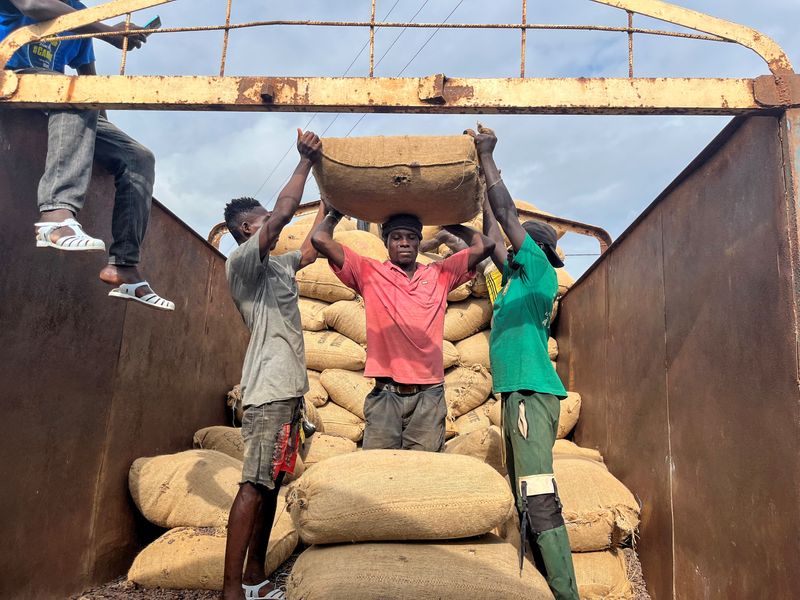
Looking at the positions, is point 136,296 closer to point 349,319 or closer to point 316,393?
point 316,393

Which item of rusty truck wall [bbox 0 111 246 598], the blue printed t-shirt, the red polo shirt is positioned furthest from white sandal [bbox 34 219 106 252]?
the red polo shirt

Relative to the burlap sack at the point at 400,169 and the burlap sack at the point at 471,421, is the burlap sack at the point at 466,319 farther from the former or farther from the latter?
the burlap sack at the point at 400,169

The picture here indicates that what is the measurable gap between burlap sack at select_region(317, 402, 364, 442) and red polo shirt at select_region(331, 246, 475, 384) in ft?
4.02

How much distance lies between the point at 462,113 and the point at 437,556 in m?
1.58

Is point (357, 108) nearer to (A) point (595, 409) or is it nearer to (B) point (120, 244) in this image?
(B) point (120, 244)

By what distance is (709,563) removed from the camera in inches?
80.0

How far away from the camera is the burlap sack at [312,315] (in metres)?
4.27

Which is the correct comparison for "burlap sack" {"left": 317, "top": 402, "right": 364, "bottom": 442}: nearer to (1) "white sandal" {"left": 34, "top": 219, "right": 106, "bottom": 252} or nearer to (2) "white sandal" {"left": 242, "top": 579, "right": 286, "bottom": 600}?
(2) "white sandal" {"left": 242, "top": 579, "right": 286, "bottom": 600}

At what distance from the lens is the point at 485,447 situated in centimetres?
294

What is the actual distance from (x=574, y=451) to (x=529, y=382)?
1.16 meters

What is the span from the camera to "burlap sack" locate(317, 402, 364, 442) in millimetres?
3715

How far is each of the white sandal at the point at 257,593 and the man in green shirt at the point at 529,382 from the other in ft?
3.21

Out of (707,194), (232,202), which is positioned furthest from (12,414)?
(707,194)

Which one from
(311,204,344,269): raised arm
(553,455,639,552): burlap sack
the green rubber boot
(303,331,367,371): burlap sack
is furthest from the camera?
(303,331,367,371): burlap sack
